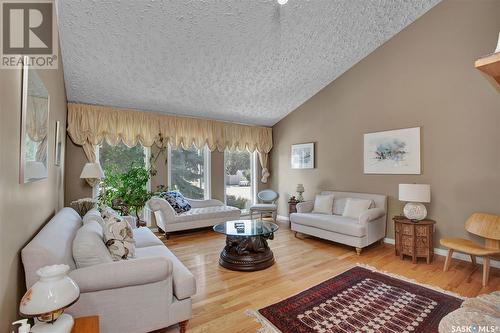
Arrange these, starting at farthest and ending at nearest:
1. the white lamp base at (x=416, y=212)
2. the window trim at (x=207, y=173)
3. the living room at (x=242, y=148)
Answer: the window trim at (x=207, y=173) → the white lamp base at (x=416, y=212) → the living room at (x=242, y=148)

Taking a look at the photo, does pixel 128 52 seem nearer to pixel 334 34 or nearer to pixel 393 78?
pixel 334 34

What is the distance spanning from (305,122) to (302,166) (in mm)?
1041

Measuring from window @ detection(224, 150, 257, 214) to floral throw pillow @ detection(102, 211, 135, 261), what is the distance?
395 cm

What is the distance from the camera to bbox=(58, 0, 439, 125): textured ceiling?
114 inches

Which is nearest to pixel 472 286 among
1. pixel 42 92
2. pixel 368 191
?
pixel 368 191

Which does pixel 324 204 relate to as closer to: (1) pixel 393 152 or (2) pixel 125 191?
(1) pixel 393 152

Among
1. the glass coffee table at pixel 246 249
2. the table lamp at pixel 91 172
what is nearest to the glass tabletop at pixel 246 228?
the glass coffee table at pixel 246 249

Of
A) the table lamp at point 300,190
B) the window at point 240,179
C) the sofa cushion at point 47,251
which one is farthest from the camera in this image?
the window at point 240,179

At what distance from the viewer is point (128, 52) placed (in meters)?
3.36

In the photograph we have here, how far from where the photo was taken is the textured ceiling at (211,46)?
2898 millimetres

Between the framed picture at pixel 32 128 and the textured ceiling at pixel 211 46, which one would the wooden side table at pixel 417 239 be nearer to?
the textured ceiling at pixel 211 46

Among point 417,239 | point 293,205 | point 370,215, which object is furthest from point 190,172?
point 417,239

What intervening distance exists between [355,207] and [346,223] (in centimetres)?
55

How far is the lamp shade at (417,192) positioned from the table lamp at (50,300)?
3792 millimetres
